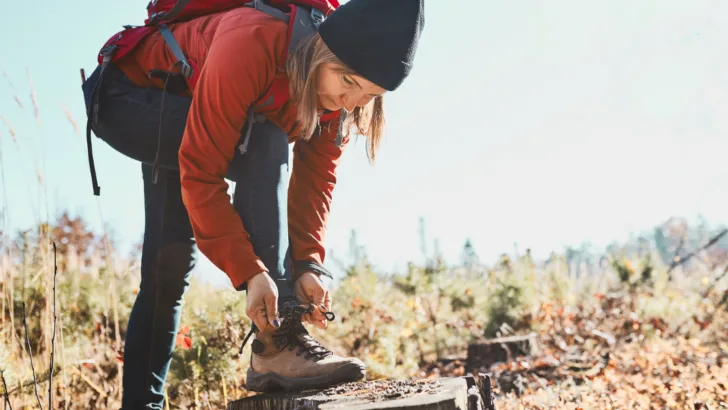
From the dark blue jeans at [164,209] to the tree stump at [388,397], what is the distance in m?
0.28

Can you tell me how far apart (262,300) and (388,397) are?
0.41 meters

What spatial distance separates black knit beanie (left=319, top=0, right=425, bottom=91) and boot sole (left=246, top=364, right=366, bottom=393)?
81 centimetres

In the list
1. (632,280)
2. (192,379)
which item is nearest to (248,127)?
(192,379)

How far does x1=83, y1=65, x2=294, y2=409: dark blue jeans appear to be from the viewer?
5.96 feet

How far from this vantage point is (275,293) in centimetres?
171

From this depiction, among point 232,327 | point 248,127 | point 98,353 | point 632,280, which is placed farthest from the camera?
point 632,280

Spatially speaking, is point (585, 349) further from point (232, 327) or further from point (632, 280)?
point (232, 327)

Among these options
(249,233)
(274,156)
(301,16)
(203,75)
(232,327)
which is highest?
(301,16)

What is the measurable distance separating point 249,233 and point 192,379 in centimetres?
143

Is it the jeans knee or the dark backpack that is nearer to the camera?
the dark backpack

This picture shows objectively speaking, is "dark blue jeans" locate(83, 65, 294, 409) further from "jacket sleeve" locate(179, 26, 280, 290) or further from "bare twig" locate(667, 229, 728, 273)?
"bare twig" locate(667, 229, 728, 273)

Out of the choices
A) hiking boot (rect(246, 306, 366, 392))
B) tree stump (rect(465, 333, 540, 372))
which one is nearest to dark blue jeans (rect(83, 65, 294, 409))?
hiking boot (rect(246, 306, 366, 392))

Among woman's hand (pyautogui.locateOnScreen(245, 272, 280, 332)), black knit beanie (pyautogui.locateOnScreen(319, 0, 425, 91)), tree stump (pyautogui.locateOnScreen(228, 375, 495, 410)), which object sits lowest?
tree stump (pyautogui.locateOnScreen(228, 375, 495, 410))

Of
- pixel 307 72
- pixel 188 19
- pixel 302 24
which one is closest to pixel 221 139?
pixel 307 72
